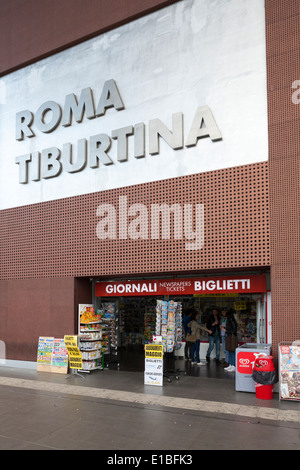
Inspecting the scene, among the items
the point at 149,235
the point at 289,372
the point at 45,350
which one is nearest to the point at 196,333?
the point at 149,235

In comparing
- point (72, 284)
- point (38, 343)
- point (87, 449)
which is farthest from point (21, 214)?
point (87, 449)

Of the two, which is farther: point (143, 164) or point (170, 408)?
point (143, 164)

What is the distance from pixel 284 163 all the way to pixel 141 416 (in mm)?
6366

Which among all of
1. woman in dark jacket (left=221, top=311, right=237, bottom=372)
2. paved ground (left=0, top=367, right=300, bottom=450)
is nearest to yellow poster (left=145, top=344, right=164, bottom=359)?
paved ground (left=0, top=367, right=300, bottom=450)

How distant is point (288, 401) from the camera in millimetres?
8367

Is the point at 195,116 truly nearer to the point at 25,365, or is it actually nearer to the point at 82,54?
the point at 82,54

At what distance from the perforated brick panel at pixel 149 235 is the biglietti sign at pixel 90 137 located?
1.05 m

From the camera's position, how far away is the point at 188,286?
37.5ft

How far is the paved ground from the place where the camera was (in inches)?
238

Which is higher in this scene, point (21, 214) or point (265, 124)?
point (265, 124)

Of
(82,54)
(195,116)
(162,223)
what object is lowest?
(162,223)

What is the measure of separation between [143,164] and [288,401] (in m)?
7.10

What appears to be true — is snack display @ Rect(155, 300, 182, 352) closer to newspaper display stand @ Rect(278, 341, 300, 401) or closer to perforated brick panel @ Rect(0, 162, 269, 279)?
perforated brick panel @ Rect(0, 162, 269, 279)

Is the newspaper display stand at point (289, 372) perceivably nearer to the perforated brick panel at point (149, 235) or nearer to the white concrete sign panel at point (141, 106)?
the perforated brick panel at point (149, 235)
